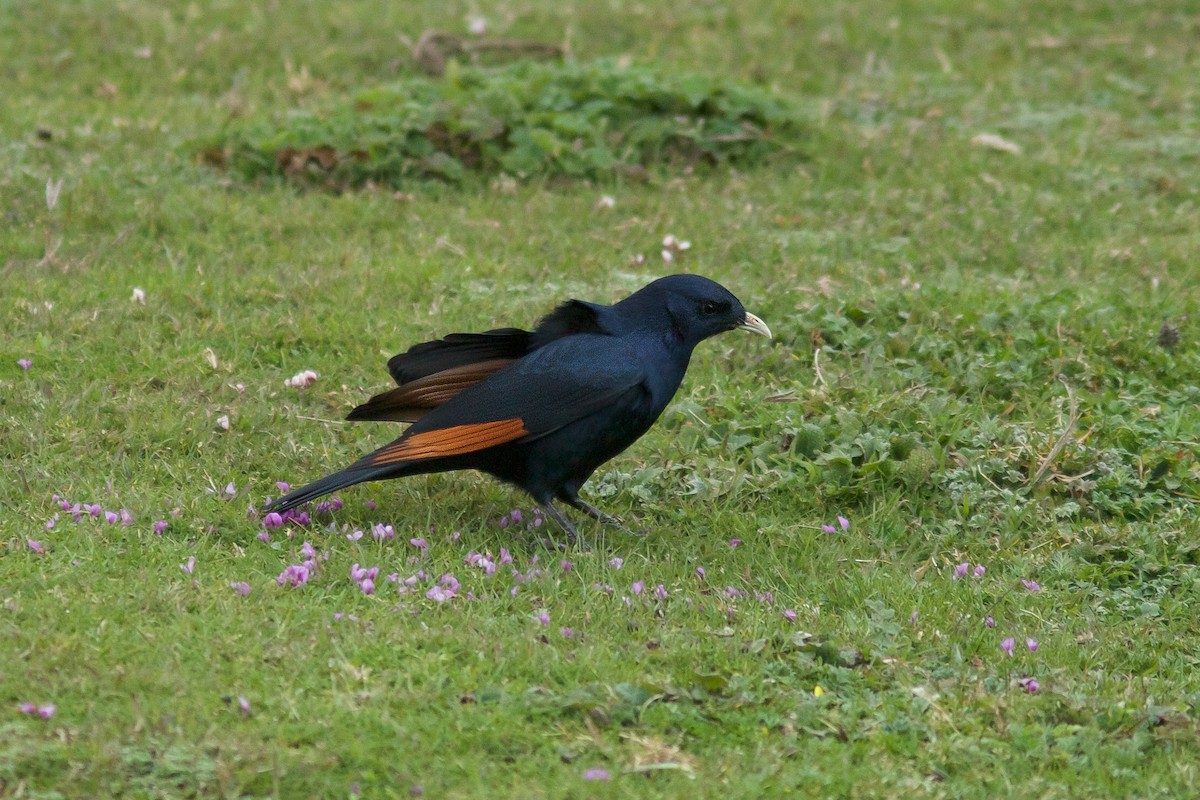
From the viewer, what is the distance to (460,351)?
5918mm

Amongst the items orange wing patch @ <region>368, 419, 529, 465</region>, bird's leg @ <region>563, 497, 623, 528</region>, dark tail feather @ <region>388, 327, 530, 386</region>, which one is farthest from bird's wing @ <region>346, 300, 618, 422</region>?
bird's leg @ <region>563, 497, 623, 528</region>

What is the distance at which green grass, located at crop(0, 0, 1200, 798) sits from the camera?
4.19m

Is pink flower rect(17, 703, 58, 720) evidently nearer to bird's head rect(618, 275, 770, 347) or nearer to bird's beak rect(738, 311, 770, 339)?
bird's head rect(618, 275, 770, 347)

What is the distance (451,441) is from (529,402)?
0.32 meters

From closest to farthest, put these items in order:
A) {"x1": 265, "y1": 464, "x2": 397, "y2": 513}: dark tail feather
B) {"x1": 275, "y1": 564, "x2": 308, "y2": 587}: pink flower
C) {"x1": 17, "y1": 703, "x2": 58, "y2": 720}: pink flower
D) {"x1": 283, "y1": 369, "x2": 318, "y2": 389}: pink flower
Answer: {"x1": 17, "y1": 703, "x2": 58, "y2": 720}: pink flower, {"x1": 275, "y1": 564, "x2": 308, "y2": 587}: pink flower, {"x1": 265, "y1": 464, "x2": 397, "y2": 513}: dark tail feather, {"x1": 283, "y1": 369, "x2": 318, "y2": 389}: pink flower

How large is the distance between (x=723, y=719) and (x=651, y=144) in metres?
5.85

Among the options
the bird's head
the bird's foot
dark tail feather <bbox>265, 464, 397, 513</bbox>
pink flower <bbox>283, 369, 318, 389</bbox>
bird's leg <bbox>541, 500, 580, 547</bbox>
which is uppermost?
the bird's head

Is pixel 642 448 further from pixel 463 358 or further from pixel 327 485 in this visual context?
pixel 327 485

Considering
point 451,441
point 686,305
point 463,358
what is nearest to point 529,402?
point 451,441

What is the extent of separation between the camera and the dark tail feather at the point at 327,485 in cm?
535

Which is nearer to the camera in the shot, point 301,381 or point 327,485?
point 327,485

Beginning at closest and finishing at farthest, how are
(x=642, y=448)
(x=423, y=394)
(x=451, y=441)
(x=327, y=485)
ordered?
(x=327, y=485)
(x=451, y=441)
(x=423, y=394)
(x=642, y=448)

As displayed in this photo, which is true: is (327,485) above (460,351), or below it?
below

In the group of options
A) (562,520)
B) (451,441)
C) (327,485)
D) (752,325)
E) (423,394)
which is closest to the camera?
(327,485)
